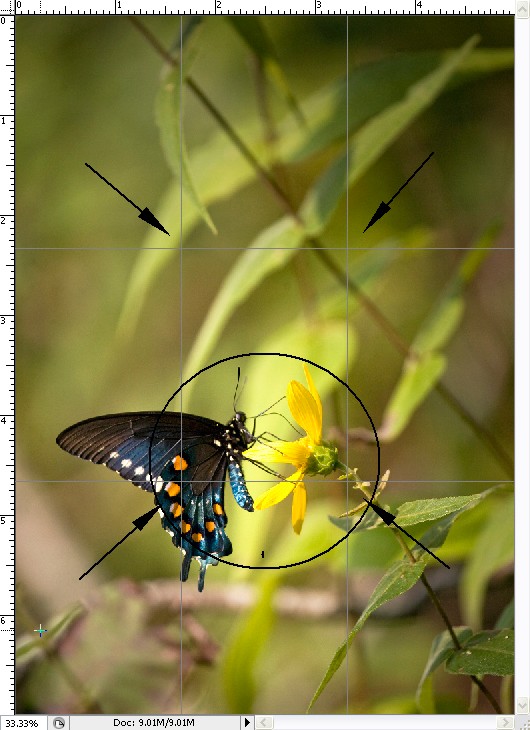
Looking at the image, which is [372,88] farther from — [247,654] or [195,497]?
[247,654]

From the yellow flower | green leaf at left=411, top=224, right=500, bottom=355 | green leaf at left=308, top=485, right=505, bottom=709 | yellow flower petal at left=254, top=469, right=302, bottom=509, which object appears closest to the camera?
green leaf at left=308, top=485, right=505, bottom=709

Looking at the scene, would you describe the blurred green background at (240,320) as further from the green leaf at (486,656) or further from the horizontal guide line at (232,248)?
the green leaf at (486,656)

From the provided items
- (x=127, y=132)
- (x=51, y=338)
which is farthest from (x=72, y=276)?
(x=127, y=132)

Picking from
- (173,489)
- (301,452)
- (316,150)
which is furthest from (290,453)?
(316,150)

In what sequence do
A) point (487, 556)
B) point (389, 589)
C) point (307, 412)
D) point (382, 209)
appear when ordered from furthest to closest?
point (382, 209), point (487, 556), point (307, 412), point (389, 589)

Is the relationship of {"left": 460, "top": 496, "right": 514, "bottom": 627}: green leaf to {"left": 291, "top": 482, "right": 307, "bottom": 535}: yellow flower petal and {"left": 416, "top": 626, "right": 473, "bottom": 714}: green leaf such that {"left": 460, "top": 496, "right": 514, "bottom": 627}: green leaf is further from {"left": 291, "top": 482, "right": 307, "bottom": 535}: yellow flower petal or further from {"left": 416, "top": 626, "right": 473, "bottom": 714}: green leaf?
{"left": 291, "top": 482, "right": 307, "bottom": 535}: yellow flower petal

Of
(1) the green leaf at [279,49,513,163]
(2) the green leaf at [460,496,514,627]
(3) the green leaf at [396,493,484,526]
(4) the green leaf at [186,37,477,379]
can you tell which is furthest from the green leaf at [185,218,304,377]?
(2) the green leaf at [460,496,514,627]
